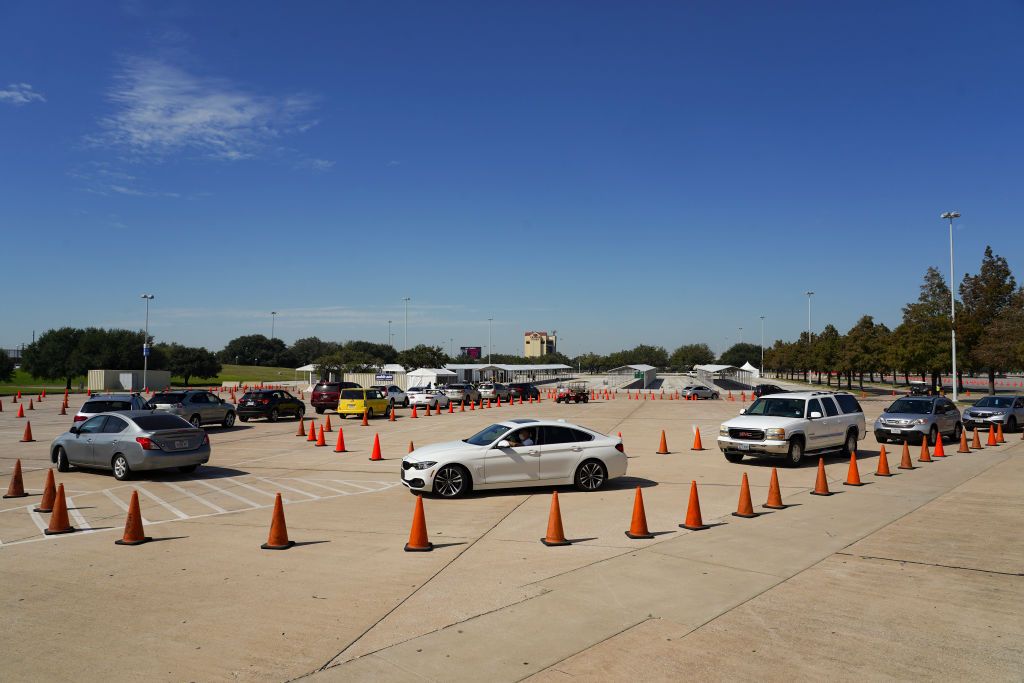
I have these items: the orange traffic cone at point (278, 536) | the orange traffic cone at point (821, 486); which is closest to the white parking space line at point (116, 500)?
the orange traffic cone at point (278, 536)

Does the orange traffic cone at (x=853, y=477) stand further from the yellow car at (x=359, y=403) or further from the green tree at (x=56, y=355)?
the green tree at (x=56, y=355)

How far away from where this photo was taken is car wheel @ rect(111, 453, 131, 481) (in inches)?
601

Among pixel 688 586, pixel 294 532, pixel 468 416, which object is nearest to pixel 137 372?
pixel 468 416

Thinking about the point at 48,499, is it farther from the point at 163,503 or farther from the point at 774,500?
the point at 774,500

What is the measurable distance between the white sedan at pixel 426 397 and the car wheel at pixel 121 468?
2873 cm

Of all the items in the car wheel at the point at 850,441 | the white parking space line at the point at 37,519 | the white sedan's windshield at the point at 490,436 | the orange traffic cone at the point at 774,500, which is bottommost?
the white parking space line at the point at 37,519

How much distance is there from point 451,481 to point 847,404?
12214 mm

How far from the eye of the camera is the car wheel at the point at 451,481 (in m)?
13.0

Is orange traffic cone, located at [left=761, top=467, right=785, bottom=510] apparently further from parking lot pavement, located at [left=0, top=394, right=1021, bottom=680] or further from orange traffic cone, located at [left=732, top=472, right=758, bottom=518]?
orange traffic cone, located at [left=732, top=472, right=758, bottom=518]

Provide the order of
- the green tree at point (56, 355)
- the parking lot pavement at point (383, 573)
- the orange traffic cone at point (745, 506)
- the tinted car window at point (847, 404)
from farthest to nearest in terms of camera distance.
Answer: the green tree at point (56, 355), the tinted car window at point (847, 404), the orange traffic cone at point (745, 506), the parking lot pavement at point (383, 573)

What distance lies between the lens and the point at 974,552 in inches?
360

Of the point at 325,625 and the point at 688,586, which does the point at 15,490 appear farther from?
the point at 688,586

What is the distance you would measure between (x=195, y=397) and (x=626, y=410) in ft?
78.9

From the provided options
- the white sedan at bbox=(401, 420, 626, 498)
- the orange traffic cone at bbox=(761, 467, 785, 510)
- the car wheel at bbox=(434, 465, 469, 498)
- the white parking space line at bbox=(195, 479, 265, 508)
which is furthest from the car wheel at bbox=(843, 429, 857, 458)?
the white parking space line at bbox=(195, 479, 265, 508)
